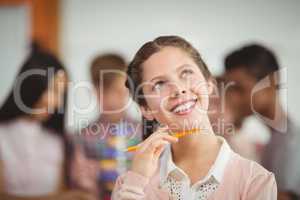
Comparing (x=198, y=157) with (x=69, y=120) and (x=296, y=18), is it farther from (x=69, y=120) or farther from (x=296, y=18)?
(x=296, y=18)

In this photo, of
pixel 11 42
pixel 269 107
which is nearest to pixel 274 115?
pixel 269 107

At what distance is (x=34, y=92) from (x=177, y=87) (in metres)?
0.32

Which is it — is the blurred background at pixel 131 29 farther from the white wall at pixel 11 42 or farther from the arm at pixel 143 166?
the arm at pixel 143 166

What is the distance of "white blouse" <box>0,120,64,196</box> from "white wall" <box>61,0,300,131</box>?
0.13 metres

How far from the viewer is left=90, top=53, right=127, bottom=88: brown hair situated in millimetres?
635

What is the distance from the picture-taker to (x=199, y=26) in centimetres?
67

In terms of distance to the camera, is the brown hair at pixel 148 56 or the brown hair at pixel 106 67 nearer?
the brown hair at pixel 148 56

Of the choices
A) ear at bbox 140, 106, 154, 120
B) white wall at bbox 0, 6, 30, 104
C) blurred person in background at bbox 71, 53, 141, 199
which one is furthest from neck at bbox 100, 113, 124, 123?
white wall at bbox 0, 6, 30, 104

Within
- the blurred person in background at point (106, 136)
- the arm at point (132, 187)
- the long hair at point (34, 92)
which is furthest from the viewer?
the long hair at point (34, 92)

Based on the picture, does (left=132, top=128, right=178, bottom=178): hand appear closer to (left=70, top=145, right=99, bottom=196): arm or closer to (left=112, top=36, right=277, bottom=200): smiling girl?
(left=112, top=36, right=277, bottom=200): smiling girl

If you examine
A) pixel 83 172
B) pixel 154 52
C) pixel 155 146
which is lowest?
pixel 83 172

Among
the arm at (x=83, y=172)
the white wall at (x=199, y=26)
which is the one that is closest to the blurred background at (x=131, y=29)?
the white wall at (x=199, y=26)

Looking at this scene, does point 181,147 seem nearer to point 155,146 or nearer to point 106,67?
point 155,146

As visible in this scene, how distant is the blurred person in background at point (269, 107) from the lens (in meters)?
0.61
